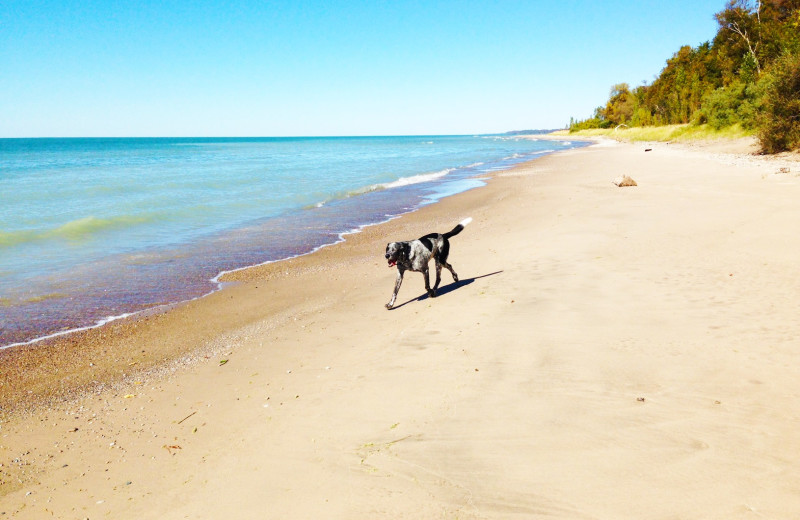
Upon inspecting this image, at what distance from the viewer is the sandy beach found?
356 cm

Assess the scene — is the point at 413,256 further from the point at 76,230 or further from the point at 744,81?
the point at 744,81

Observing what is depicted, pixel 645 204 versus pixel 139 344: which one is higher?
pixel 645 204

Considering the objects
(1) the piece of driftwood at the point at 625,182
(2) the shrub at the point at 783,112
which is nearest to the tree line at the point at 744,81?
(2) the shrub at the point at 783,112

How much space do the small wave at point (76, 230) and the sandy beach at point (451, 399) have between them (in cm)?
1291

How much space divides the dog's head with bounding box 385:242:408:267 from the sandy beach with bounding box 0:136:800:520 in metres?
0.92

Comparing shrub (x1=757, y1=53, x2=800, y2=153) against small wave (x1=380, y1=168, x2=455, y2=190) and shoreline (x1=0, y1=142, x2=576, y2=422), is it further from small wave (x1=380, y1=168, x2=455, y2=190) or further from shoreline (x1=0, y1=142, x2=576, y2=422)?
shoreline (x1=0, y1=142, x2=576, y2=422)

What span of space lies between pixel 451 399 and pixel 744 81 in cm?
5857

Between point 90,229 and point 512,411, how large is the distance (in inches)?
861

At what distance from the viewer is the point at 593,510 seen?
3.21m

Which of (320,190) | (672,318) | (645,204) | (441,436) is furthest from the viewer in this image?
(320,190)

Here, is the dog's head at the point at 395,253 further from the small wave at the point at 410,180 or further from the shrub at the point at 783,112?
the shrub at the point at 783,112

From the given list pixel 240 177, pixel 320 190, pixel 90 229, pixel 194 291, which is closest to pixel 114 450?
pixel 194 291

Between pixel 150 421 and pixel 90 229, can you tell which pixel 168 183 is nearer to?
pixel 90 229

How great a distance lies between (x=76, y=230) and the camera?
66.6 feet
